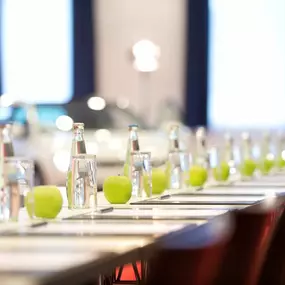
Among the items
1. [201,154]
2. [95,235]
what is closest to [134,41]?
[201,154]

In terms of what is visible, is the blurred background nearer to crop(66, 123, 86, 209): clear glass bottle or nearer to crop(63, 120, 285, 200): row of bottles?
crop(63, 120, 285, 200): row of bottles

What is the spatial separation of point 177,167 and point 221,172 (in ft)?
2.32

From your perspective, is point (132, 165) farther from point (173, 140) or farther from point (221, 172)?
point (221, 172)

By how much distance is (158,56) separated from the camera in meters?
13.1

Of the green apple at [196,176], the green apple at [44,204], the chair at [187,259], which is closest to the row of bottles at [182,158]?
the green apple at [196,176]

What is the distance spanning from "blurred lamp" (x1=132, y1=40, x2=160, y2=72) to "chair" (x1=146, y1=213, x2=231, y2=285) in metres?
10.6

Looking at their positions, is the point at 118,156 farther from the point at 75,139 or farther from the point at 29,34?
the point at 75,139

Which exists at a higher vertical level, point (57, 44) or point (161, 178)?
point (57, 44)

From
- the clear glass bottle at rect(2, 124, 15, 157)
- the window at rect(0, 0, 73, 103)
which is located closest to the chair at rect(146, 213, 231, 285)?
the clear glass bottle at rect(2, 124, 15, 157)

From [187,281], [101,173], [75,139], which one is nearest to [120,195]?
[75,139]

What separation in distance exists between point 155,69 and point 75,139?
34.0 feet

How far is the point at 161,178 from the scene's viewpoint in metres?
3.65

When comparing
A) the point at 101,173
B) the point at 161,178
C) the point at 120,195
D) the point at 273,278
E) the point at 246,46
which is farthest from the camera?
the point at 246,46

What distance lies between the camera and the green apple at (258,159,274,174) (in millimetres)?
5508
